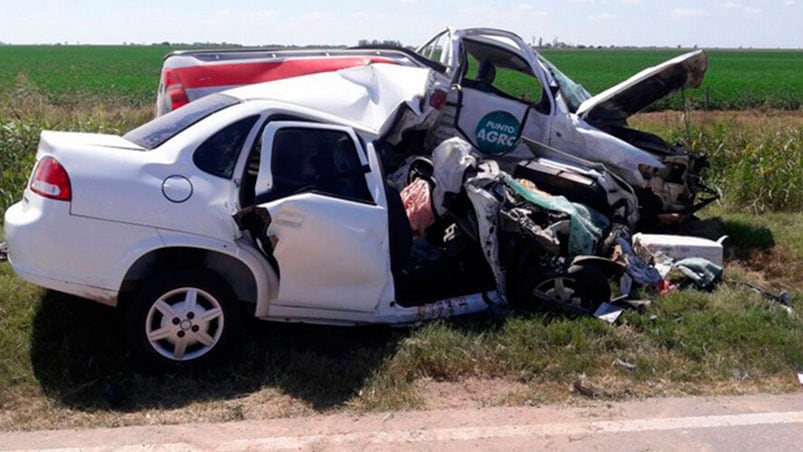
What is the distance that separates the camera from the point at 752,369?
566cm

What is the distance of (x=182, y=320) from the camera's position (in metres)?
5.29

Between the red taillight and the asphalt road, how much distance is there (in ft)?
10.1

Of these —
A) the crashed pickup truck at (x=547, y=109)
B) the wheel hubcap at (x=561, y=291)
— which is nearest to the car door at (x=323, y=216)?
the wheel hubcap at (x=561, y=291)

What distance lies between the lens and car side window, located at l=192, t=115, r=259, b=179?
5.45 meters

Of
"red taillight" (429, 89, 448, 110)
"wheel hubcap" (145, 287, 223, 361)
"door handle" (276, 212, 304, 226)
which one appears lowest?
"wheel hubcap" (145, 287, 223, 361)

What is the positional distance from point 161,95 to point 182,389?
445 cm

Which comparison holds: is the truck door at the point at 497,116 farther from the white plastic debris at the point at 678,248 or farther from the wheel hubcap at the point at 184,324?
the wheel hubcap at the point at 184,324

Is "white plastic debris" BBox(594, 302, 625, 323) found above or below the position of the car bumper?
below

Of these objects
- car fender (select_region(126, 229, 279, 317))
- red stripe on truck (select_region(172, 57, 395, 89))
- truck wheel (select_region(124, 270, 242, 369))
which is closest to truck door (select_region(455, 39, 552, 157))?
red stripe on truck (select_region(172, 57, 395, 89))

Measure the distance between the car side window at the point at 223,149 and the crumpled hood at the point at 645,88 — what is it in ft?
14.3

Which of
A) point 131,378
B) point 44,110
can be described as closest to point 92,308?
point 131,378

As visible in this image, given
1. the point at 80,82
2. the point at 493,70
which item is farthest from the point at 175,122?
the point at 80,82

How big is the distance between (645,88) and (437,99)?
9.93 ft

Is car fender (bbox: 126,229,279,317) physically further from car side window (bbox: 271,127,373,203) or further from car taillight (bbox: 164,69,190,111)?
car taillight (bbox: 164,69,190,111)
